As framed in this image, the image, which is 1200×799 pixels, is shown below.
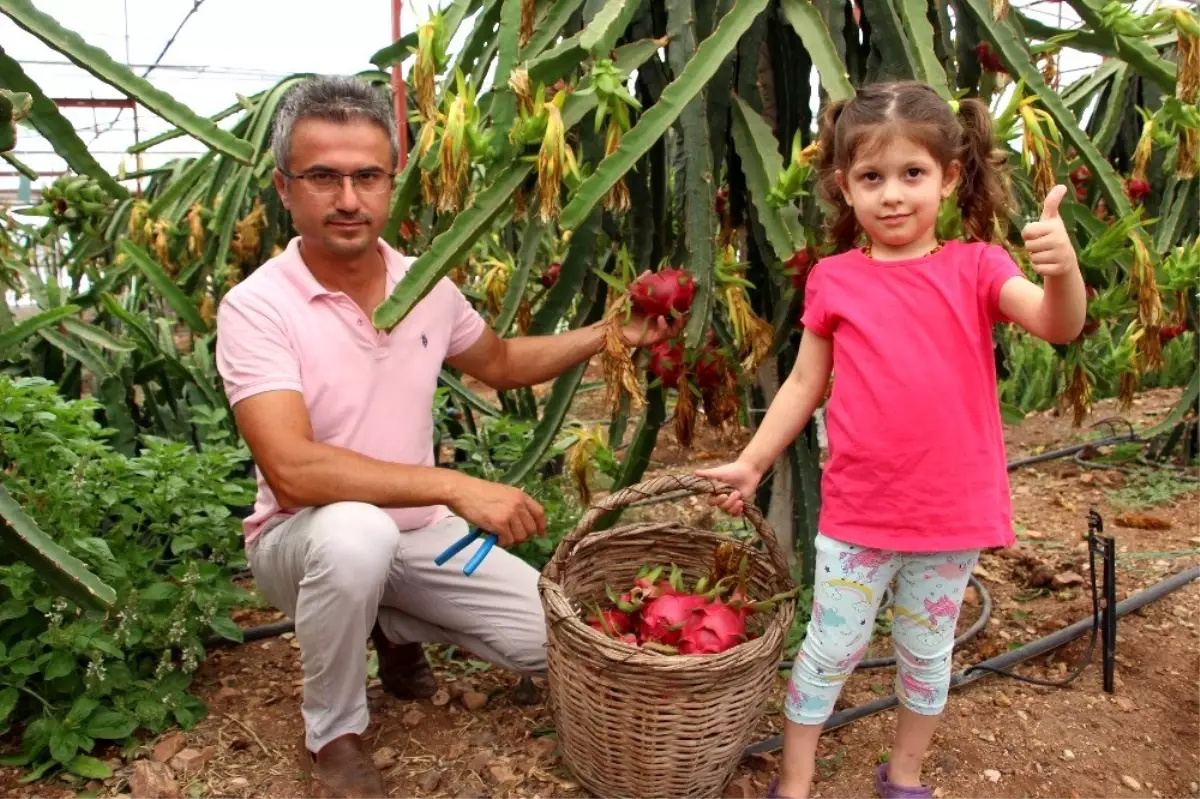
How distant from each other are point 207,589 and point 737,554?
928mm

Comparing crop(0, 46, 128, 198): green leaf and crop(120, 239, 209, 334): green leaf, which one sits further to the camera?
crop(120, 239, 209, 334): green leaf

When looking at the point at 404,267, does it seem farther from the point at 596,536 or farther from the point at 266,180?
the point at 266,180

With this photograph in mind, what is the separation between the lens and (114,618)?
1.74m

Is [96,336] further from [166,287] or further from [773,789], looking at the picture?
[773,789]

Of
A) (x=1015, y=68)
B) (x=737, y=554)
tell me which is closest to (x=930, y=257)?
(x=1015, y=68)

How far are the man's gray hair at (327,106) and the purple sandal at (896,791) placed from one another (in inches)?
49.2

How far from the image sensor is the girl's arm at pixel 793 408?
1.47m

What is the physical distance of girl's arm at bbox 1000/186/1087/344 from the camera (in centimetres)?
111

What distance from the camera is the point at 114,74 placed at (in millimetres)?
1486

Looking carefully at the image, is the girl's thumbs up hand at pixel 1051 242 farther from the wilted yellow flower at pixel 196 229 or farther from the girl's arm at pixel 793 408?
the wilted yellow flower at pixel 196 229

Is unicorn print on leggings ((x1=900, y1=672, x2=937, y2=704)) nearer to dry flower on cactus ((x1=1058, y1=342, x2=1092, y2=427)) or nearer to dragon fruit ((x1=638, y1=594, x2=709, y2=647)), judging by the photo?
dragon fruit ((x1=638, y1=594, x2=709, y2=647))

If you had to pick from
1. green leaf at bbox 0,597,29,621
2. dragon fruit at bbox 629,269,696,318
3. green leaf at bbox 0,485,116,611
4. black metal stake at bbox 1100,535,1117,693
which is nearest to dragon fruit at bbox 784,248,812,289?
dragon fruit at bbox 629,269,696,318

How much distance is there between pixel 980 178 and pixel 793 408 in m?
0.41

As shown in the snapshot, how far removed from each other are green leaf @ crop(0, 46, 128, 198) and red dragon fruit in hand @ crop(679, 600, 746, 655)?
1095 millimetres
